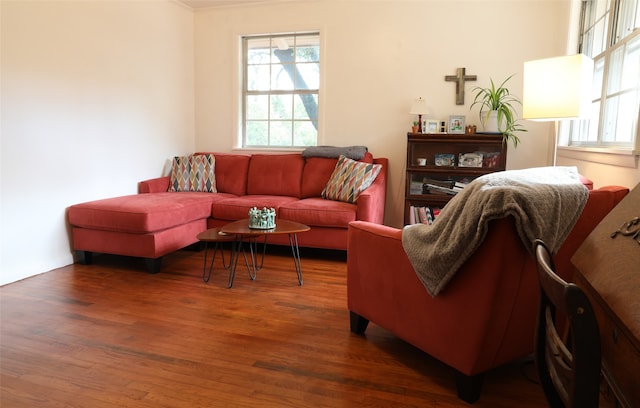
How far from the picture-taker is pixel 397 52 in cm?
447

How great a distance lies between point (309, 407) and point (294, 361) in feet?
1.19

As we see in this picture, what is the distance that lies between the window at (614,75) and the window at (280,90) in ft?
8.57

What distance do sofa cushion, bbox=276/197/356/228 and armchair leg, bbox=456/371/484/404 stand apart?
201 cm

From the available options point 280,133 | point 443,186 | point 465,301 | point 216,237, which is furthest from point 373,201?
point 465,301

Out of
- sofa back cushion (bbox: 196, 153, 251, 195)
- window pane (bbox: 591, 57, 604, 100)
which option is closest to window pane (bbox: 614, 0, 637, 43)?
window pane (bbox: 591, 57, 604, 100)

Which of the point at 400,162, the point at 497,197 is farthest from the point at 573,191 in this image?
the point at 400,162

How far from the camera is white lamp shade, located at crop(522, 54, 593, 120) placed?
7.95 ft

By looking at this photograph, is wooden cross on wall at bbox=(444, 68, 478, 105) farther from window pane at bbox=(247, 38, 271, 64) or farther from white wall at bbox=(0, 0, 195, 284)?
white wall at bbox=(0, 0, 195, 284)

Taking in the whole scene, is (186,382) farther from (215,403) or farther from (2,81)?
(2,81)

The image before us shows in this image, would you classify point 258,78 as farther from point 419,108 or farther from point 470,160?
point 470,160

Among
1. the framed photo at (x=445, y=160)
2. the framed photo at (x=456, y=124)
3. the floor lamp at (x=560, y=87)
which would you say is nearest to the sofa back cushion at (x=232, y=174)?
the framed photo at (x=445, y=160)

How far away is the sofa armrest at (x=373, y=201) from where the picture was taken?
363cm

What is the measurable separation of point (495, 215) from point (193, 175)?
12.0ft

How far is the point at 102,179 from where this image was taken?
3.88m
